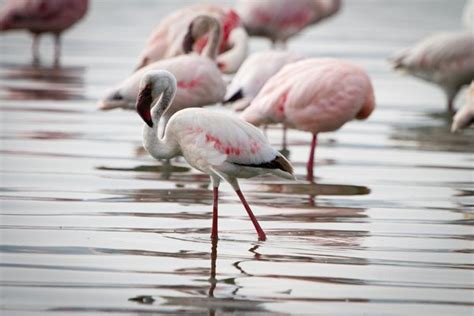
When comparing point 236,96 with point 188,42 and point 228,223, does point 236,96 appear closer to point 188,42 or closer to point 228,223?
point 188,42

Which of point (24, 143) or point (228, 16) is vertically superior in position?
point (228, 16)

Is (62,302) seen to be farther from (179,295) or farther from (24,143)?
(24,143)

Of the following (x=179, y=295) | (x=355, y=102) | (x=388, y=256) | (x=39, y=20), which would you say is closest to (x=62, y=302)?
(x=179, y=295)

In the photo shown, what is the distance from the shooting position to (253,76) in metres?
11.5

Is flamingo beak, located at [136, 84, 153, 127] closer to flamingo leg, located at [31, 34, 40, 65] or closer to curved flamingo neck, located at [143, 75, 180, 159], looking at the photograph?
curved flamingo neck, located at [143, 75, 180, 159]

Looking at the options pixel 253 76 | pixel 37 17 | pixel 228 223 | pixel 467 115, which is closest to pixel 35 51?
pixel 37 17

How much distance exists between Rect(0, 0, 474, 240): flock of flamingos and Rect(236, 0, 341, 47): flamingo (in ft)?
0.04

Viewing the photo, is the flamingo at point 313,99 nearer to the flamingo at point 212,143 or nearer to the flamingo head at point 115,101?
the flamingo head at point 115,101

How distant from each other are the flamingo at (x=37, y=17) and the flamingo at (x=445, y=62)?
20.4 ft

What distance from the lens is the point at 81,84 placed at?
16.3m

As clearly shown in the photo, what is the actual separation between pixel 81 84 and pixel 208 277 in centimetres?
955

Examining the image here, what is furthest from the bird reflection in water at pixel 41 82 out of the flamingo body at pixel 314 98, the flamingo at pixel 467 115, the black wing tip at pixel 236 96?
the flamingo at pixel 467 115

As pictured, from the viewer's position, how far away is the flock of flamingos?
8078 millimetres

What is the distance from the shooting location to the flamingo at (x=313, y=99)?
10383mm
